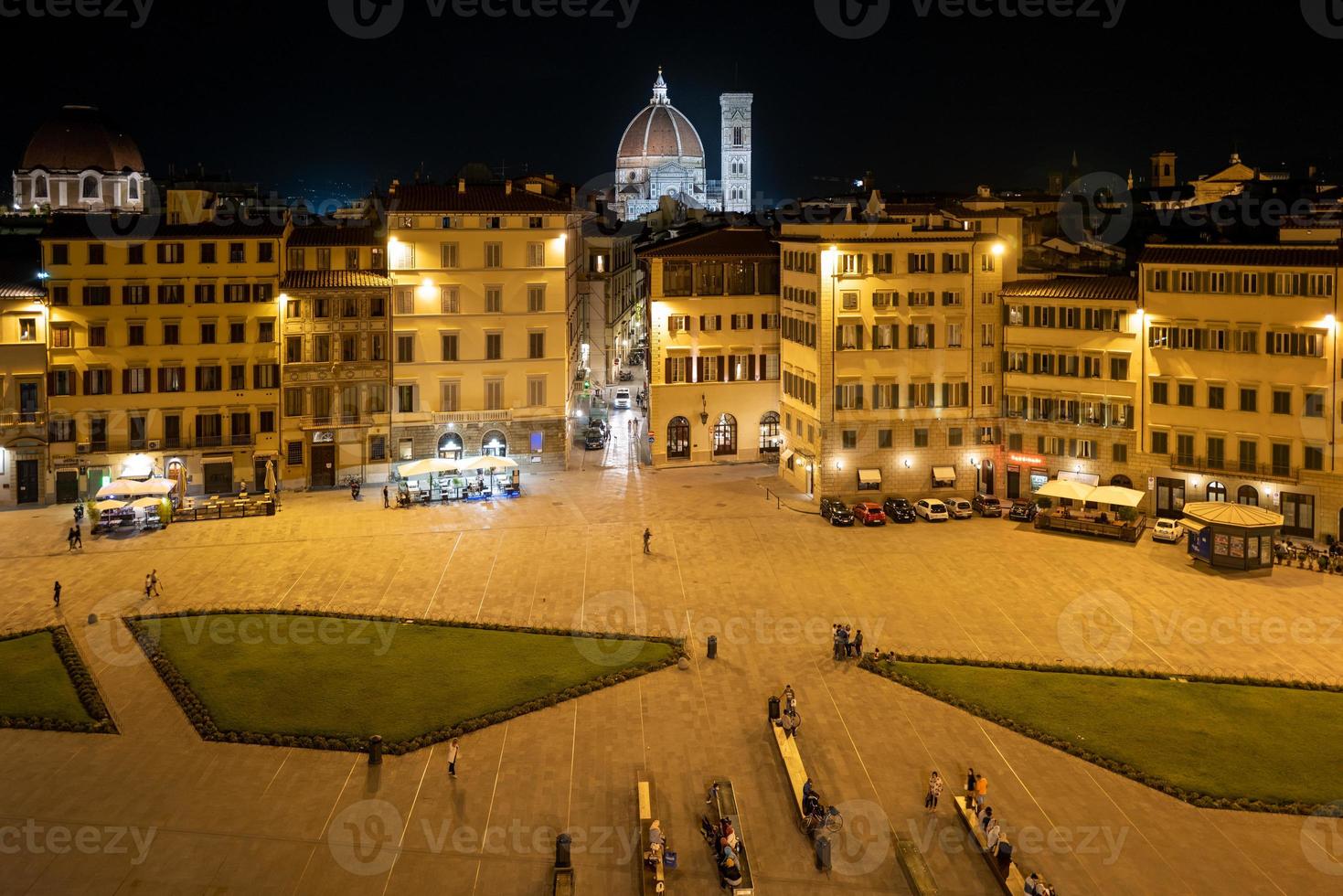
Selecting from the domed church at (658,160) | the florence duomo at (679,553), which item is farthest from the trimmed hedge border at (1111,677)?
the domed church at (658,160)

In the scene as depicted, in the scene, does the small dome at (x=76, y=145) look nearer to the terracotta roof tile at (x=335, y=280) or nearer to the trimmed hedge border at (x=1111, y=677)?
the terracotta roof tile at (x=335, y=280)

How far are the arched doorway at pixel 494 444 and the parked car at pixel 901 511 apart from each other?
62.5ft

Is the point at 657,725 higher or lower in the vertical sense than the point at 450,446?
lower

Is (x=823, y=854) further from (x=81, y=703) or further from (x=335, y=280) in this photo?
(x=335, y=280)

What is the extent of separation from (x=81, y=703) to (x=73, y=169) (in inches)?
2945

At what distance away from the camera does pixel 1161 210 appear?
86438mm

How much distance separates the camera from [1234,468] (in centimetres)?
4975

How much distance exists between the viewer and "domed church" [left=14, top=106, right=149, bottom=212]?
9425cm

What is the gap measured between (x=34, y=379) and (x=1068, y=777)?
46.2 meters

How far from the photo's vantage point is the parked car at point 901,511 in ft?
174

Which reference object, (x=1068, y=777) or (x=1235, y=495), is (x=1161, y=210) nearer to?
(x=1235, y=495)

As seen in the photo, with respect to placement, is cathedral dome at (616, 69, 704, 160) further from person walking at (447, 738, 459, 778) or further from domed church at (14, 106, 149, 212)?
person walking at (447, 738, 459, 778)

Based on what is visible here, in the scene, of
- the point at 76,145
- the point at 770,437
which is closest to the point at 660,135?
the point at 76,145

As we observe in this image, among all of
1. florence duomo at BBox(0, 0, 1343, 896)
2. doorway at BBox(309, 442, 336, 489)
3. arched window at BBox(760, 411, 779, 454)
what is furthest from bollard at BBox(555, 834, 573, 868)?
arched window at BBox(760, 411, 779, 454)
